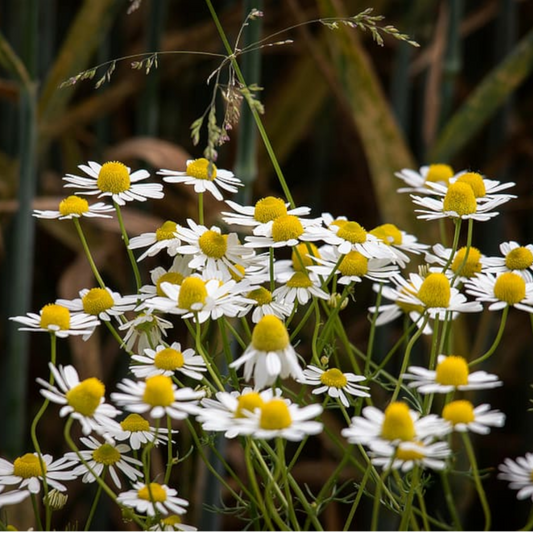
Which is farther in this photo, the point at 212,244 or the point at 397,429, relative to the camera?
the point at 212,244

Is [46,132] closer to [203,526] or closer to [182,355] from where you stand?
[203,526]

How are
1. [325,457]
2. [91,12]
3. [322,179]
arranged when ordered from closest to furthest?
[91,12] < [325,457] < [322,179]

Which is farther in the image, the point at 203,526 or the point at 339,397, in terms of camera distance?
the point at 203,526

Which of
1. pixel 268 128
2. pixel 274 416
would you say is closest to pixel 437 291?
pixel 274 416

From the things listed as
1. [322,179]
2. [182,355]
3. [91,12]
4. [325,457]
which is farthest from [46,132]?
[182,355]

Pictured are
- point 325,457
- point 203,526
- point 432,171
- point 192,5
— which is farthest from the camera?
point 192,5

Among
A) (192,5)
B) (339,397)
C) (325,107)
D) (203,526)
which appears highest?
(192,5)

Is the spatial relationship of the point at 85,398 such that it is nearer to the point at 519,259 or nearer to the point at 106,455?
the point at 106,455

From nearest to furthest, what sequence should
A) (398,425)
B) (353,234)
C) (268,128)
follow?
1. (398,425)
2. (353,234)
3. (268,128)
